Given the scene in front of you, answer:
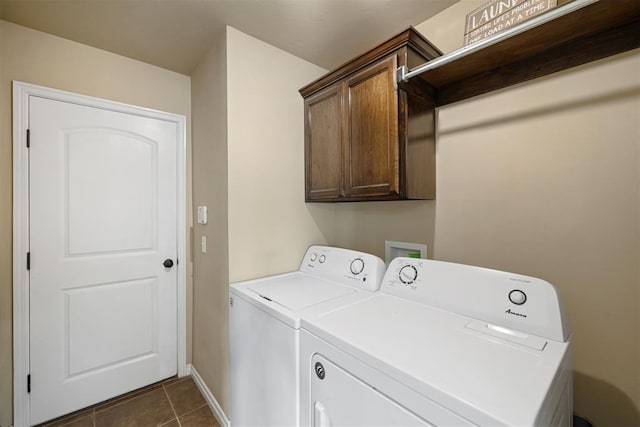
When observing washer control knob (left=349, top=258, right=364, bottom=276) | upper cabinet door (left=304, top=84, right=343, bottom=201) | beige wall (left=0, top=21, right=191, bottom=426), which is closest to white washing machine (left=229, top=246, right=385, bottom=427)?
washer control knob (left=349, top=258, right=364, bottom=276)

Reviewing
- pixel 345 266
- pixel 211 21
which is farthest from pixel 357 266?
pixel 211 21

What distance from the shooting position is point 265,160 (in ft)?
5.57

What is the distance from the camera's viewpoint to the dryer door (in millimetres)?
704

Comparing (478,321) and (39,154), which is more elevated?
(39,154)

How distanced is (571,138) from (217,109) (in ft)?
5.95

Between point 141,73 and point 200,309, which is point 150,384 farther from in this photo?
point 141,73

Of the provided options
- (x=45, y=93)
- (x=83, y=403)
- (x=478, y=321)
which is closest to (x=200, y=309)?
(x=83, y=403)

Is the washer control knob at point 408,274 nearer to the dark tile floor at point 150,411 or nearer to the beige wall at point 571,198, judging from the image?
the beige wall at point 571,198

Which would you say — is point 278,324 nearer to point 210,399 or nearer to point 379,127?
point 379,127

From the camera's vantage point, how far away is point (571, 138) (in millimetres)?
1065

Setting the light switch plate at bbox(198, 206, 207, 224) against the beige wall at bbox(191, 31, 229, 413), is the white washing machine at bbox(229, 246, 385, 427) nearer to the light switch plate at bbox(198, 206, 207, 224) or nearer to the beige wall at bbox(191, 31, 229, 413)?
the beige wall at bbox(191, 31, 229, 413)

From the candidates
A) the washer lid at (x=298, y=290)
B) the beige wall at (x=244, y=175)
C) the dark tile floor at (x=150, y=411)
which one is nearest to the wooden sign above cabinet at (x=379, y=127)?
the beige wall at (x=244, y=175)

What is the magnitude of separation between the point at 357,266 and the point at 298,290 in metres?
0.35

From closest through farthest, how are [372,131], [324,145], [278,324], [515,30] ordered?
[515,30] → [278,324] → [372,131] → [324,145]
